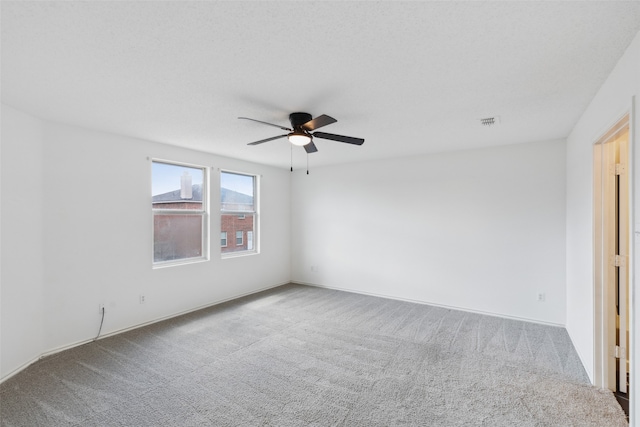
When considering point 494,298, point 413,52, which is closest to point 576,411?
point 494,298

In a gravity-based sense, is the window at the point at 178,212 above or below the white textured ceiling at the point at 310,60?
below

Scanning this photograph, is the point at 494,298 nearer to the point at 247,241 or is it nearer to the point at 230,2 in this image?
the point at 247,241

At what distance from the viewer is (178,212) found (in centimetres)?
442

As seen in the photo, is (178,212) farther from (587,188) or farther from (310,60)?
(587,188)

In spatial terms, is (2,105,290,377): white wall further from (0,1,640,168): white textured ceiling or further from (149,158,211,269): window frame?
(0,1,640,168): white textured ceiling

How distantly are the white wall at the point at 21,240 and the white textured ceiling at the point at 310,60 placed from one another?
0.30 meters

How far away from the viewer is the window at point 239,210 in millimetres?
5164

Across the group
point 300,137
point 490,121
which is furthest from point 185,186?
point 490,121

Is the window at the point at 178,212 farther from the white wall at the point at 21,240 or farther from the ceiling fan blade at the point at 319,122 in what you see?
the ceiling fan blade at the point at 319,122

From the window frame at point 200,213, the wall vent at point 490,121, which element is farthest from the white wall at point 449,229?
the window frame at point 200,213

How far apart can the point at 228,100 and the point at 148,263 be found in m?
2.68

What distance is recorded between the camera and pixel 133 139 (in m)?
3.84

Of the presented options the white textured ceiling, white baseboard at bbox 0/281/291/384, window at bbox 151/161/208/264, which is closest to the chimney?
window at bbox 151/161/208/264

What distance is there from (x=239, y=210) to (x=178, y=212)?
3.91 feet
